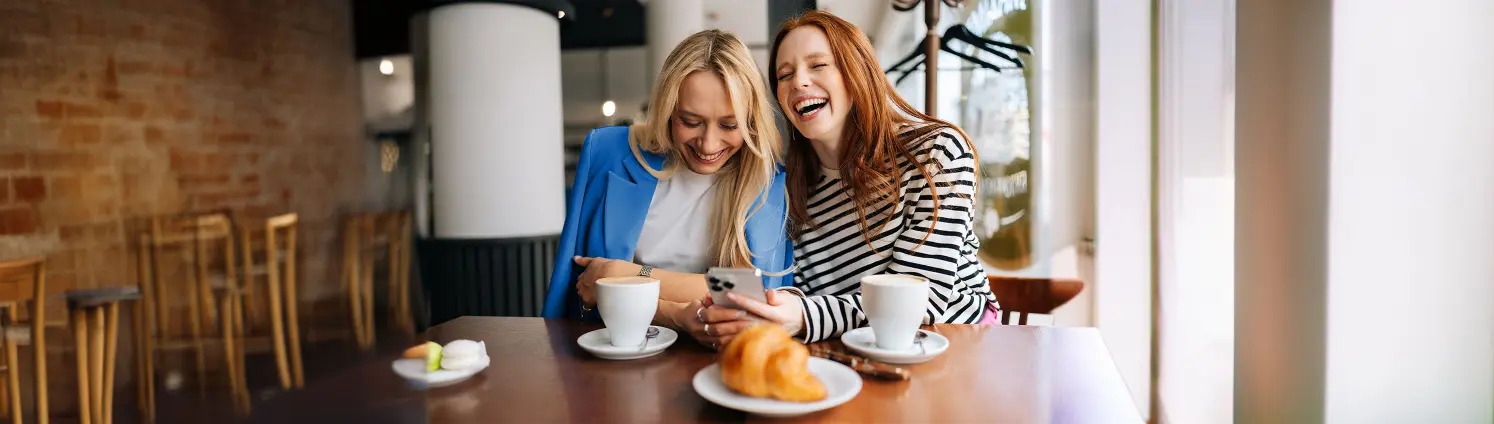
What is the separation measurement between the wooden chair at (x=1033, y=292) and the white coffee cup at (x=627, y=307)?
1.10m

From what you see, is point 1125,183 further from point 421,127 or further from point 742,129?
point 421,127

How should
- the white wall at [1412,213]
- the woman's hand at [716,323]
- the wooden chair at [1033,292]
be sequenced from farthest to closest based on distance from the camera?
the wooden chair at [1033,292] → the white wall at [1412,213] → the woman's hand at [716,323]

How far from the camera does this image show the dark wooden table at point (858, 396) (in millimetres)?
637

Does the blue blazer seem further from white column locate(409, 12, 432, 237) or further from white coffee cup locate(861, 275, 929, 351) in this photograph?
white column locate(409, 12, 432, 237)

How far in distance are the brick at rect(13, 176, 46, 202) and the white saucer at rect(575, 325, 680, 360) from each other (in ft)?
2.32

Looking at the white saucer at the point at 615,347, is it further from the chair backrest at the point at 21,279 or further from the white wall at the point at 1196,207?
the white wall at the point at 1196,207

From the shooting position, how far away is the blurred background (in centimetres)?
13

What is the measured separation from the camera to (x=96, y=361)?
5.6 inches

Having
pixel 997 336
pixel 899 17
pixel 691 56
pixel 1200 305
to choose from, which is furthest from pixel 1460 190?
pixel 899 17

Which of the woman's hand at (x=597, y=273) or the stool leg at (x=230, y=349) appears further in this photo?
the woman's hand at (x=597, y=273)

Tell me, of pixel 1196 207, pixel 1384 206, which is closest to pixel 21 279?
pixel 1384 206

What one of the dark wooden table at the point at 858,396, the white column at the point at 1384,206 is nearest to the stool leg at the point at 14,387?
the dark wooden table at the point at 858,396

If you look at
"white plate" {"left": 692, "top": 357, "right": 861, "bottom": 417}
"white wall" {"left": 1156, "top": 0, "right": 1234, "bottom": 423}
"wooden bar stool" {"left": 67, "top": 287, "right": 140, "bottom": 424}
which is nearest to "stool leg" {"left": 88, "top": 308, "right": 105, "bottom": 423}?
"wooden bar stool" {"left": 67, "top": 287, "right": 140, "bottom": 424}

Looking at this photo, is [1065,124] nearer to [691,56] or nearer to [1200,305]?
[1200,305]
